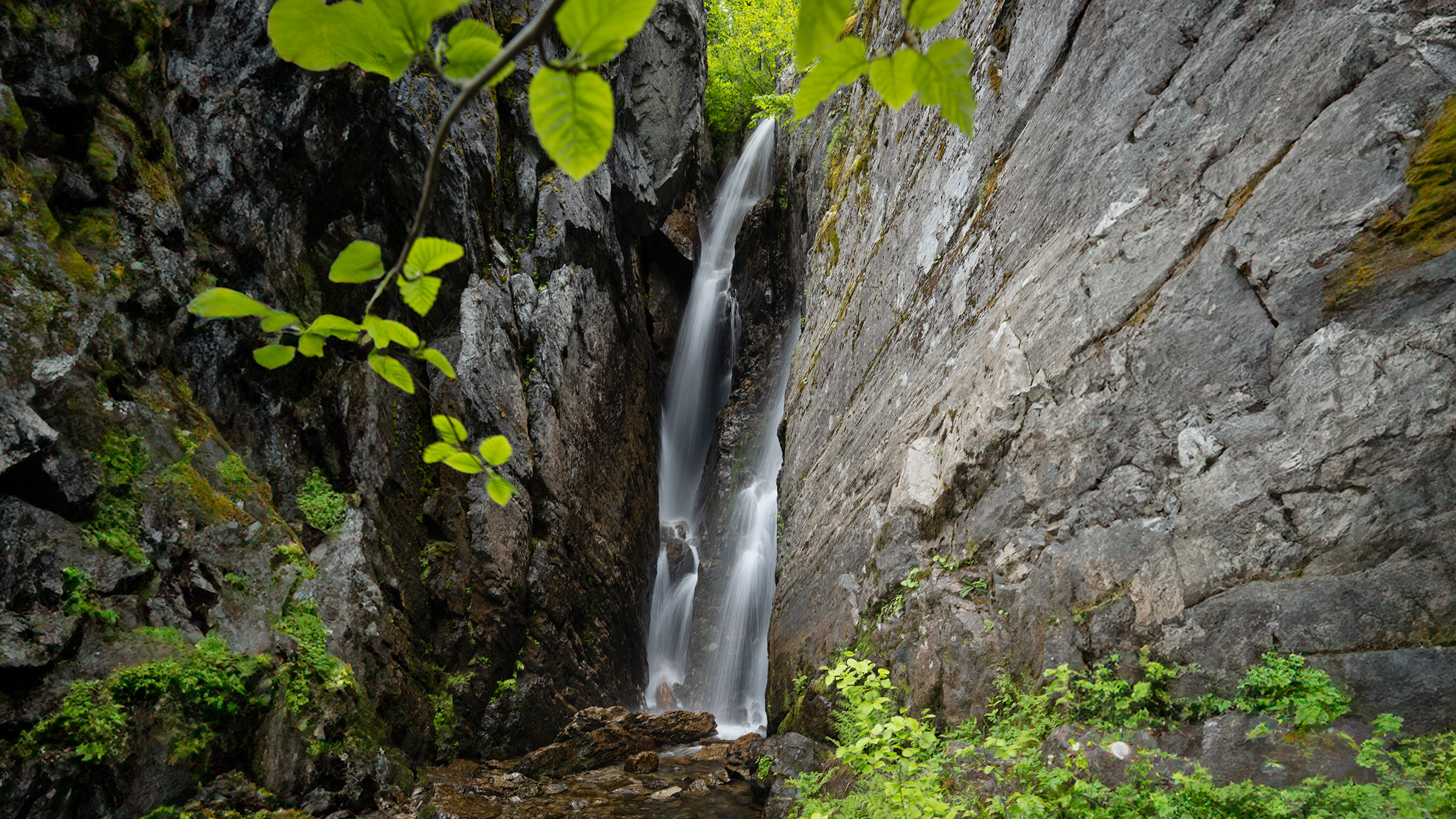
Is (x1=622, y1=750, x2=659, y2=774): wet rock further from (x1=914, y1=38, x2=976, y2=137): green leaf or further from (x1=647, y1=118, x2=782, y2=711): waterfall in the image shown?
(x1=914, y1=38, x2=976, y2=137): green leaf

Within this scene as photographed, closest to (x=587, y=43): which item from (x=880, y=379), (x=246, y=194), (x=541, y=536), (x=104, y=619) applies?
(x=104, y=619)

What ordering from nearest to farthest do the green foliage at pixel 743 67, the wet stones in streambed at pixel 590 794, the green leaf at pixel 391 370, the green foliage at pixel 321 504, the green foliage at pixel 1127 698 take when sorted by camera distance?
the green leaf at pixel 391 370 → the green foliage at pixel 1127 698 → the wet stones in streambed at pixel 590 794 → the green foliage at pixel 321 504 → the green foliage at pixel 743 67

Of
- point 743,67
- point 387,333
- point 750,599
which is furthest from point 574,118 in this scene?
point 743,67

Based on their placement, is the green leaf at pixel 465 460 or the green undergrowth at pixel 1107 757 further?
the green undergrowth at pixel 1107 757

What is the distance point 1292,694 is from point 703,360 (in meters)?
14.7

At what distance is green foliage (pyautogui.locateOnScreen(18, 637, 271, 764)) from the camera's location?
3.53 metres

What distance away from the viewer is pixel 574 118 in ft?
2.33

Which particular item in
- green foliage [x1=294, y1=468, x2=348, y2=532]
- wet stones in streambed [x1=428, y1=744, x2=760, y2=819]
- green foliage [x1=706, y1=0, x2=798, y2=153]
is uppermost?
green foliage [x1=706, y1=0, x2=798, y2=153]

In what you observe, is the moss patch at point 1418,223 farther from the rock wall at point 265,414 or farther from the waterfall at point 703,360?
the waterfall at point 703,360

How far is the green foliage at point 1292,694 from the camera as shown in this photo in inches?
98.9

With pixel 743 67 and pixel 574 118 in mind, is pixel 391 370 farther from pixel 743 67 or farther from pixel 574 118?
pixel 743 67

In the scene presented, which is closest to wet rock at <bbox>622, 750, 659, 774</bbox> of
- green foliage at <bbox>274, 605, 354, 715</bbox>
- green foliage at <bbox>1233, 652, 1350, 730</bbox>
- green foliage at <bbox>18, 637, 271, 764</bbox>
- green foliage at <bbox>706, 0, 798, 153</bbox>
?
green foliage at <bbox>274, 605, 354, 715</bbox>

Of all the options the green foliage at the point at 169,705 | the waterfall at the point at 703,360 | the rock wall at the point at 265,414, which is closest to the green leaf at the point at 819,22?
the rock wall at the point at 265,414

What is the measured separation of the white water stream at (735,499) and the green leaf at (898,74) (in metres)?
9.15
